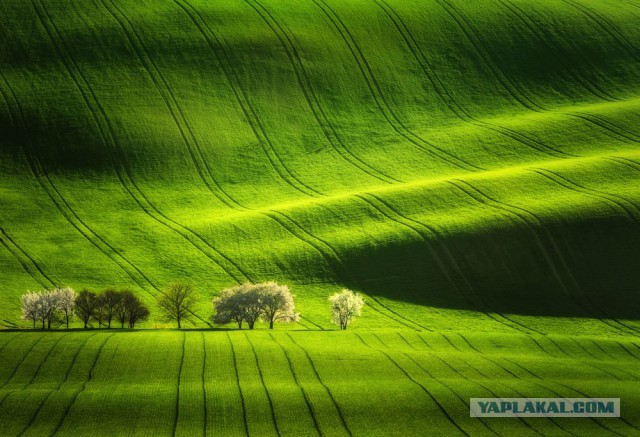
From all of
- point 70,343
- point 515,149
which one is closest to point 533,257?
point 515,149

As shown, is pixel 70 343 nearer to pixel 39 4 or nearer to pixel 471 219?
pixel 471 219

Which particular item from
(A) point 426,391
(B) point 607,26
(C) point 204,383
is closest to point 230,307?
(C) point 204,383

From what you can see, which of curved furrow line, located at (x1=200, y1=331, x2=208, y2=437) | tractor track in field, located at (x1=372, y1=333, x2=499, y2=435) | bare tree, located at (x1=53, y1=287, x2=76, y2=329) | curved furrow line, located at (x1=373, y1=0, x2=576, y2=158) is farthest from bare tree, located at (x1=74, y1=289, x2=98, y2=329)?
curved furrow line, located at (x1=373, y1=0, x2=576, y2=158)

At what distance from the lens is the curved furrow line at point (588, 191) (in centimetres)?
6762

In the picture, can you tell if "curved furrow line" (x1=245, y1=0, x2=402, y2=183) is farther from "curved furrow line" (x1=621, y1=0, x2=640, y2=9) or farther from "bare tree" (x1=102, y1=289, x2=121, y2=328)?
"curved furrow line" (x1=621, y1=0, x2=640, y2=9)

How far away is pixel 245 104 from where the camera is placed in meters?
90.1

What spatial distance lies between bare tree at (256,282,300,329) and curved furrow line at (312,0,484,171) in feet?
97.4

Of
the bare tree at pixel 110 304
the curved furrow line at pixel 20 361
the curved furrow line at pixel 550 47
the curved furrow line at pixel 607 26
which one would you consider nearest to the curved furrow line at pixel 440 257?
the bare tree at pixel 110 304

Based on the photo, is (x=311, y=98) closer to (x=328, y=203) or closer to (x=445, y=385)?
(x=328, y=203)

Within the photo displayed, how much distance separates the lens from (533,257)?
6412cm

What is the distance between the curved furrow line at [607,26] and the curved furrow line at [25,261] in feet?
206

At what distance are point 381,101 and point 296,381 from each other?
182 feet

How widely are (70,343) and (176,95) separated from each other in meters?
47.2

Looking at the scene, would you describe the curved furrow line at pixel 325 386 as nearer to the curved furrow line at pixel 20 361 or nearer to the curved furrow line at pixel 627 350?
the curved furrow line at pixel 20 361
